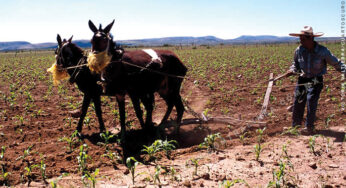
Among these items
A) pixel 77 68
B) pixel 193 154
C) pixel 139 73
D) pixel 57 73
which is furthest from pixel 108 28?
pixel 193 154

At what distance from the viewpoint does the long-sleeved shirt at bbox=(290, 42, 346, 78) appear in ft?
17.1

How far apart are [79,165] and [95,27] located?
2.59 metres

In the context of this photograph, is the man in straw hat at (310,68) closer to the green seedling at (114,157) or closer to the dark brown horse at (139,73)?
the dark brown horse at (139,73)

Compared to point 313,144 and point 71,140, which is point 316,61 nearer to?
point 313,144

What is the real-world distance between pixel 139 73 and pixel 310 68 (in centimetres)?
349

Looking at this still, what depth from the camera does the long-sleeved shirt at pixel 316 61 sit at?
522 cm

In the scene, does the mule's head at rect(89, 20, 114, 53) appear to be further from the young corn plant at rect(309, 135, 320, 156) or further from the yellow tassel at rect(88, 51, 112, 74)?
the young corn plant at rect(309, 135, 320, 156)

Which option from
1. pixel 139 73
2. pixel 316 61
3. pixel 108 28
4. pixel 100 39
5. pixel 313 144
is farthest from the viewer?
pixel 139 73

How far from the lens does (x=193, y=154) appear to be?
16.7ft

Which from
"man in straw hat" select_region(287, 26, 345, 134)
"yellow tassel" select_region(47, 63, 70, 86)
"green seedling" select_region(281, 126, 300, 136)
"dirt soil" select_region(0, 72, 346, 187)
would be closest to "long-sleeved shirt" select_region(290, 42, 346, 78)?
"man in straw hat" select_region(287, 26, 345, 134)

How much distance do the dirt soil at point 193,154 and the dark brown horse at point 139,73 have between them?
84cm

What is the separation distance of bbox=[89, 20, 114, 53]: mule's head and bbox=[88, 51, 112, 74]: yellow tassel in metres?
0.12

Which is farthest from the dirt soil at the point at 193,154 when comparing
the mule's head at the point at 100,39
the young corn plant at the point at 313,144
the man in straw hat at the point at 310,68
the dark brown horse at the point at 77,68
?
the mule's head at the point at 100,39

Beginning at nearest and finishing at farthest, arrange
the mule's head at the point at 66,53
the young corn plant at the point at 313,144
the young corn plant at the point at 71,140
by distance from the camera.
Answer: the young corn plant at the point at 313,144 < the young corn plant at the point at 71,140 < the mule's head at the point at 66,53
